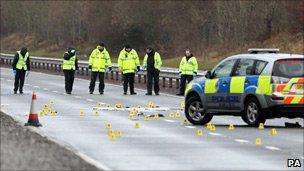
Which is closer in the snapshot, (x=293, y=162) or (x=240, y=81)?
(x=293, y=162)

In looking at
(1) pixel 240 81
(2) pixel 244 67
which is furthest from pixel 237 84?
(2) pixel 244 67

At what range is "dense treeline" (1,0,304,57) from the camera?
198ft

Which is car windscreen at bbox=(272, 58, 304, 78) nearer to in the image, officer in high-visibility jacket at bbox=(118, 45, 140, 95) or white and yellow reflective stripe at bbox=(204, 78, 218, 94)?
white and yellow reflective stripe at bbox=(204, 78, 218, 94)

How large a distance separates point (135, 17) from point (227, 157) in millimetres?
60846

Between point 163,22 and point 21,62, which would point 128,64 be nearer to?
point 21,62

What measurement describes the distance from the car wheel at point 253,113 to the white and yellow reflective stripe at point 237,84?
0.34 metres

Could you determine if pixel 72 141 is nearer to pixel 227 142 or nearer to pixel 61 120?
pixel 227 142

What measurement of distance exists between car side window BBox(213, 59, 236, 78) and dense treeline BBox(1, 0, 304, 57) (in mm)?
38172

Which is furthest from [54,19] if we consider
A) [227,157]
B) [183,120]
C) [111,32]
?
[227,157]

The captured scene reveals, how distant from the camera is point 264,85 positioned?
18.7 metres

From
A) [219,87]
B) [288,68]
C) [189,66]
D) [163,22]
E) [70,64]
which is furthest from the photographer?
[163,22]

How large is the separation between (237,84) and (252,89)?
23.8 inches

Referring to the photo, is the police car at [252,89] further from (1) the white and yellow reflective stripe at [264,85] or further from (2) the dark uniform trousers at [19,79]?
(2) the dark uniform trousers at [19,79]

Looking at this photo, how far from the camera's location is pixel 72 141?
15.7 meters
